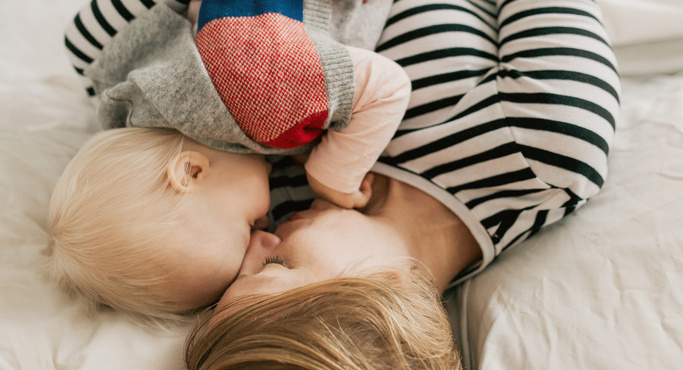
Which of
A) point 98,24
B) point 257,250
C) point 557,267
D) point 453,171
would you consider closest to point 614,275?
point 557,267

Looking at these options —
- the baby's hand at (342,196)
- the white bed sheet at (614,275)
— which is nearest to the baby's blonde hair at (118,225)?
the baby's hand at (342,196)

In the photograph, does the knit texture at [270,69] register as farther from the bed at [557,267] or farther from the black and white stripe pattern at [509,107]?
the bed at [557,267]

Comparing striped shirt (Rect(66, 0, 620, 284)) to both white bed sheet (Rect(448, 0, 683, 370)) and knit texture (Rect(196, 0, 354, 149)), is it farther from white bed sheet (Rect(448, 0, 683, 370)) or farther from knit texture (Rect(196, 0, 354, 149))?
knit texture (Rect(196, 0, 354, 149))

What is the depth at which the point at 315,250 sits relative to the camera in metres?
0.72

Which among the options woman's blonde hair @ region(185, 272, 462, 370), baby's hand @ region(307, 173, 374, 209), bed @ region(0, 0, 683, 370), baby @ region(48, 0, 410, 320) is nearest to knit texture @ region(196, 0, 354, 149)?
baby @ region(48, 0, 410, 320)

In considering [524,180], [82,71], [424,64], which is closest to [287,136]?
[424,64]

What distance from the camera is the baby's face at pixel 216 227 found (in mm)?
669

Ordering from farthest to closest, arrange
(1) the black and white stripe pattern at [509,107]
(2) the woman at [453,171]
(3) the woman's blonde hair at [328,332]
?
(1) the black and white stripe pattern at [509,107]
(2) the woman at [453,171]
(3) the woman's blonde hair at [328,332]

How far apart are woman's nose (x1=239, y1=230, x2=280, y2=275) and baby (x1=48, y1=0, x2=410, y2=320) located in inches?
0.6

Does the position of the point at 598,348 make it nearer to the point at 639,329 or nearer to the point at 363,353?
the point at 639,329

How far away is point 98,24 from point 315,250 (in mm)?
603

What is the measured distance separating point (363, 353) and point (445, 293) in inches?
16.7

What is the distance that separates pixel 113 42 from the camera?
82 centimetres

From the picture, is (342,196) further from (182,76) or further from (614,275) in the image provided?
(614,275)
